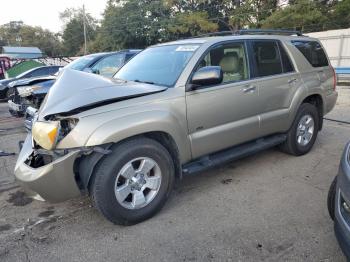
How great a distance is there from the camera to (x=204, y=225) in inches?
126

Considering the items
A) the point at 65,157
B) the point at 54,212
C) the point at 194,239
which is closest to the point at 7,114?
the point at 54,212

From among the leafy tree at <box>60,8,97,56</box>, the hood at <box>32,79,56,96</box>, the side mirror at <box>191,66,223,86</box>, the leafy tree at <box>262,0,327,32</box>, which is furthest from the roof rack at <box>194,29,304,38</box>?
the leafy tree at <box>60,8,97,56</box>

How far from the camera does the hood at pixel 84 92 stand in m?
2.96

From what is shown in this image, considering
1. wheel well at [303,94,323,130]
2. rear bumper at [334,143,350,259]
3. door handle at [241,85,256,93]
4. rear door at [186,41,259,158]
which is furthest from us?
wheel well at [303,94,323,130]

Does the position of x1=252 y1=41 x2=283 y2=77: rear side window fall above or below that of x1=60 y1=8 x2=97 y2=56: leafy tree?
below

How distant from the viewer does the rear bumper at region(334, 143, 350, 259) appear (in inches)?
87.9

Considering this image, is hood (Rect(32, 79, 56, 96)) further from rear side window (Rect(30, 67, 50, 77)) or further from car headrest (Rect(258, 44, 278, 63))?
rear side window (Rect(30, 67, 50, 77))

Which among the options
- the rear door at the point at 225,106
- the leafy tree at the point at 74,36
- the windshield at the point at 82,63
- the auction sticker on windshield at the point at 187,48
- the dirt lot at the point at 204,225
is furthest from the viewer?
the leafy tree at the point at 74,36

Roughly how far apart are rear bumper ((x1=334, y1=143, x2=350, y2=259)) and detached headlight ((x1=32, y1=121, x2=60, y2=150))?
2.35m

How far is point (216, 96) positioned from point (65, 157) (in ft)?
5.84

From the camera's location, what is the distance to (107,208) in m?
2.99

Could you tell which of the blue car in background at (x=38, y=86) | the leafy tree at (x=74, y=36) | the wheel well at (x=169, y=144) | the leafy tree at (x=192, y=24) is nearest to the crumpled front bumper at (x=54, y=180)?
the wheel well at (x=169, y=144)

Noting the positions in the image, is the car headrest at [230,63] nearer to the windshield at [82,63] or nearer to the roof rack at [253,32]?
the roof rack at [253,32]

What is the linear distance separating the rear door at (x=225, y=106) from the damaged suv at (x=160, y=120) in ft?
0.04
